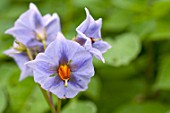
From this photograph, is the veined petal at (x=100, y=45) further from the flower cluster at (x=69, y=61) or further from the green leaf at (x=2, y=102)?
the green leaf at (x=2, y=102)

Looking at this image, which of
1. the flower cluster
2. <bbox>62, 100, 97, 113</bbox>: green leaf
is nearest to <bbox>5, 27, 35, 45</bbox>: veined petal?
the flower cluster

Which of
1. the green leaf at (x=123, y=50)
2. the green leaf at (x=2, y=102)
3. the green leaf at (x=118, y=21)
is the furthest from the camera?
the green leaf at (x=118, y=21)

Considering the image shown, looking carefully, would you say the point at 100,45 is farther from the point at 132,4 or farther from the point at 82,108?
the point at 132,4

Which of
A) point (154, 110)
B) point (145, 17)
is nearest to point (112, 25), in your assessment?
point (145, 17)

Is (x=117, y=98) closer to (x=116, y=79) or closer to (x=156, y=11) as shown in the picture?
(x=116, y=79)

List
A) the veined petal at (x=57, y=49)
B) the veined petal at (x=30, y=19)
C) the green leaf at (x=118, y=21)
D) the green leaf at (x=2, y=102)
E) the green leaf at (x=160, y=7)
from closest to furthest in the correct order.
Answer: the veined petal at (x=57, y=49) < the veined petal at (x=30, y=19) < the green leaf at (x=2, y=102) < the green leaf at (x=160, y=7) < the green leaf at (x=118, y=21)

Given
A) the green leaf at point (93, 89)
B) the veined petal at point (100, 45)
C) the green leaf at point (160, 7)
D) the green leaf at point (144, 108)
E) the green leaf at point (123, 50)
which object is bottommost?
the green leaf at point (144, 108)

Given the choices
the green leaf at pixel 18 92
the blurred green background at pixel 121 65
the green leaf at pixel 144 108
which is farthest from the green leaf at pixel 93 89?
the green leaf at pixel 18 92

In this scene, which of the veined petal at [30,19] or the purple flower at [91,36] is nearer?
the purple flower at [91,36]

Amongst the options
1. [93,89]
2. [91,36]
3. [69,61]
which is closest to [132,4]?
[93,89]
